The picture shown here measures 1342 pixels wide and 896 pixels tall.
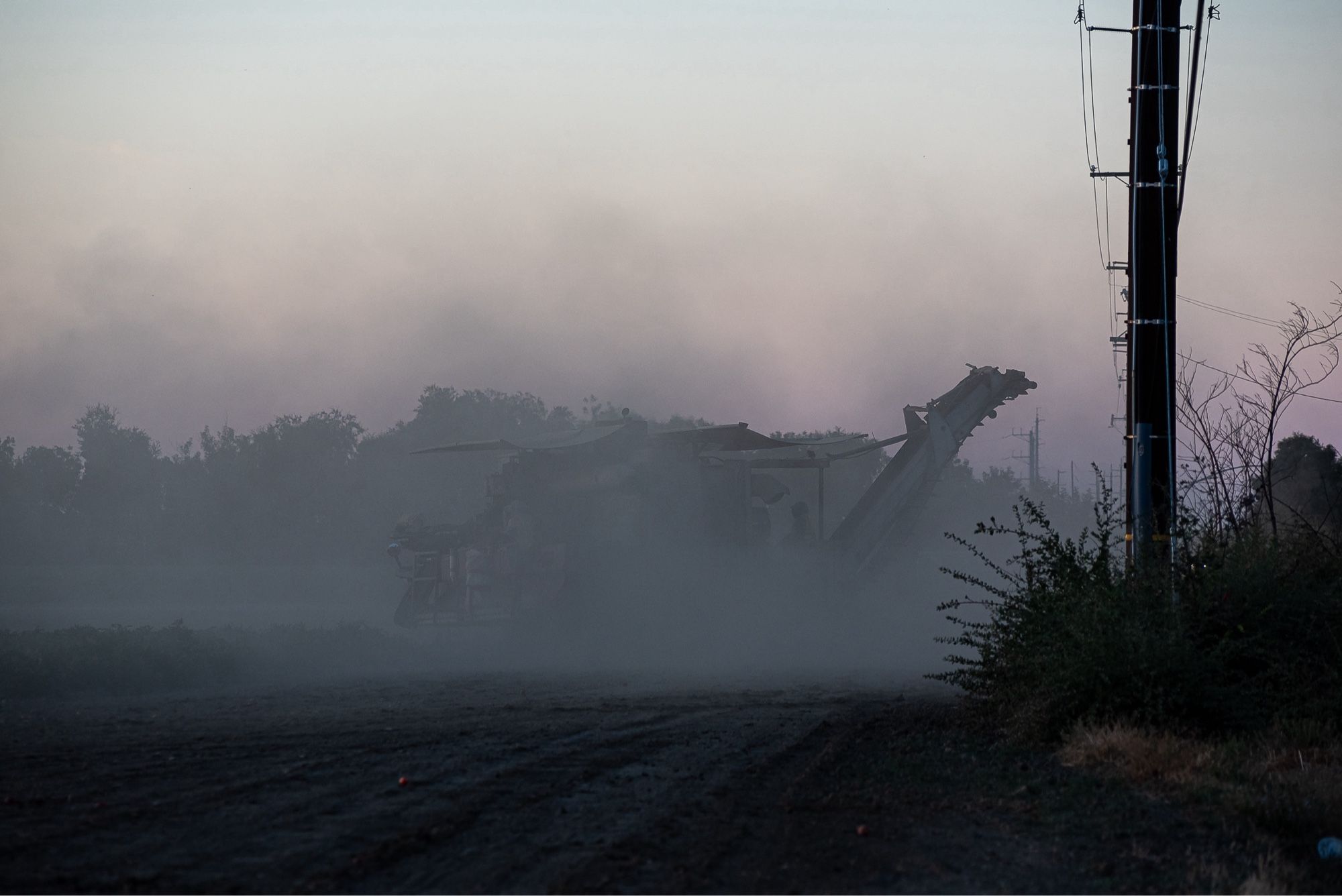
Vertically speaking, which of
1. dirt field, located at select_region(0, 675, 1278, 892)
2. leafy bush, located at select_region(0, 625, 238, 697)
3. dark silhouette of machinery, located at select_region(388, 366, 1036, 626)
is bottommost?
dirt field, located at select_region(0, 675, 1278, 892)

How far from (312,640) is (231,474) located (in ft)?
123

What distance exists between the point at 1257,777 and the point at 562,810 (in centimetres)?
472

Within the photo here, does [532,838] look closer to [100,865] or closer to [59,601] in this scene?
[100,865]

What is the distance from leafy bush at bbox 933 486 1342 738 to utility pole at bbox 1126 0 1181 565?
0.54 m

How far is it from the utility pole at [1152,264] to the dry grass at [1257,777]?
284 centimetres

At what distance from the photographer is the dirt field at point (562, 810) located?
19.3 ft

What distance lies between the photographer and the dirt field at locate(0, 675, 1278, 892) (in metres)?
5.89

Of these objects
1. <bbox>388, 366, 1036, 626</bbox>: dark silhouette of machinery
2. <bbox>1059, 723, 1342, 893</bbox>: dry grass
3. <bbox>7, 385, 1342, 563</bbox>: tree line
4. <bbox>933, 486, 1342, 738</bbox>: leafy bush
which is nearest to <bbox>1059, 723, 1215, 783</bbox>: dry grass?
<bbox>1059, 723, 1342, 893</bbox>: dry grass

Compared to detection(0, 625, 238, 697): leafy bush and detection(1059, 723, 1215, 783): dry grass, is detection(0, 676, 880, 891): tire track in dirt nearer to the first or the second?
detection(0, 625, 238, 697): leafy bush

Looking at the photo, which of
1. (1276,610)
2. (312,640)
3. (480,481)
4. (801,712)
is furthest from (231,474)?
(1276,610)

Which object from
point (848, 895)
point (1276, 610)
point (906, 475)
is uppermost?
point (906, 475)

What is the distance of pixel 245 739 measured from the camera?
9758 mm

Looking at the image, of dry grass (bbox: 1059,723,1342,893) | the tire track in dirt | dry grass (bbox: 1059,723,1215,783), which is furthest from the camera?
dry grass (bbox: 1059,723,1215,783)

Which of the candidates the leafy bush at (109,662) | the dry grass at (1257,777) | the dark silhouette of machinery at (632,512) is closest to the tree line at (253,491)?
the dark silhouette of machinery at (632,512)
